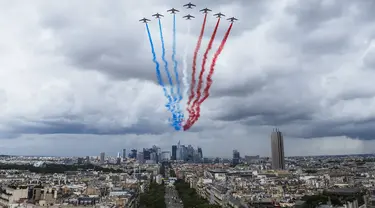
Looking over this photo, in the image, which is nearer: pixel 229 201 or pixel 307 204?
pixel 307 204

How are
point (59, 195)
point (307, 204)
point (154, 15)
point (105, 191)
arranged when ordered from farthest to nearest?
point (105, 191) < point (59, 195) < point (307, 204) < point (154, 15)

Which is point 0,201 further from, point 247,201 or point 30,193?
point 247,201

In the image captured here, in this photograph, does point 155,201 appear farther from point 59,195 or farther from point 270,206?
point 270,206

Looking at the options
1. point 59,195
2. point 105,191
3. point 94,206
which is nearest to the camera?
point 94,206

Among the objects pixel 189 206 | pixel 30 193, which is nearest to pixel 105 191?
pixel 189 206

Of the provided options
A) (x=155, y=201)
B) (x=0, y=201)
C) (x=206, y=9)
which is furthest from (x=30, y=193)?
(x=206, y=9)

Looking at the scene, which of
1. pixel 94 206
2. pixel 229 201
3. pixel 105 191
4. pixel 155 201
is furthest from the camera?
pixel 105 191

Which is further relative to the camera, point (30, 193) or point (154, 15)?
point (30, 193)

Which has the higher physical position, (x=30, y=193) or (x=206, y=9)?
(x=206, y=9)

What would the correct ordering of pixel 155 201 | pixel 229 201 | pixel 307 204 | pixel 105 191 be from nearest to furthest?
1. pixel 307 204
2. pixel 229 201
3. pixel 155 201
4. pixel 105 191
